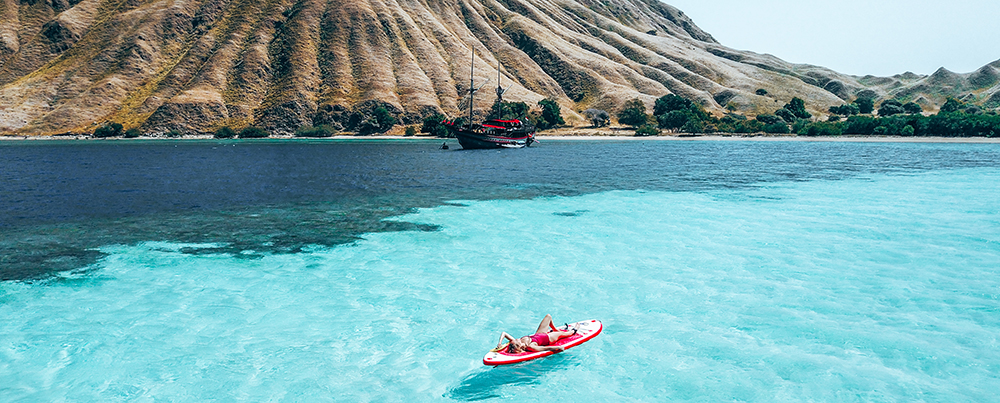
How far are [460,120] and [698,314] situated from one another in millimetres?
154186

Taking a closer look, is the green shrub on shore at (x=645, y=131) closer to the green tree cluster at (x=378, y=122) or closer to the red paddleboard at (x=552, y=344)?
the green tree cluster at (x=378, y=122)

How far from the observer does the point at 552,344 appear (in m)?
14.4

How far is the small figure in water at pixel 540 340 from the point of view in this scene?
13672 mm

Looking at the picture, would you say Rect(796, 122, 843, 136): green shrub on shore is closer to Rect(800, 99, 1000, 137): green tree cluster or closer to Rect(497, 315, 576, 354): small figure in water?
Rect(800, 99, 1000, 137): green tree cluster

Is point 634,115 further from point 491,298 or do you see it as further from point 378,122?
point 491,298

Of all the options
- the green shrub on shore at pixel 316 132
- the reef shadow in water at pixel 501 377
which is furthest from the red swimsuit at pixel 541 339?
the green shrub on shore at pixel 316 132

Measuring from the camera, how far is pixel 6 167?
70.5 m

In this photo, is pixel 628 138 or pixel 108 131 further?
pixel 628 138

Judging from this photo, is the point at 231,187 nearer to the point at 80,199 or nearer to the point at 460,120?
the point at 80,199

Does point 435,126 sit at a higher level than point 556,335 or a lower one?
higher

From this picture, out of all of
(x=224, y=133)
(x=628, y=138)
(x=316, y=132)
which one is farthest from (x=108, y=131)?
(x=628, y=138)

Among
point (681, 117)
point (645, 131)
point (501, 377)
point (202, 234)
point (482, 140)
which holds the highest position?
point (681, 117)

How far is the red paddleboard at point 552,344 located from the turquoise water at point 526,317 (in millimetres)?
405

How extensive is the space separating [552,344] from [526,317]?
3.11m
